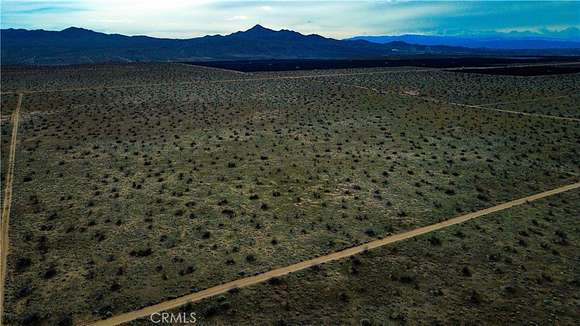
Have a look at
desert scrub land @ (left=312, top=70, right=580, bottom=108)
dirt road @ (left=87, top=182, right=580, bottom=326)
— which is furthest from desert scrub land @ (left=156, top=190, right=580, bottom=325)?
desert scrub land @ (left=312, top=70, right=580, bottom=108)

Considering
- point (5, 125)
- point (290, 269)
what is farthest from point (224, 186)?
point (5, 125)

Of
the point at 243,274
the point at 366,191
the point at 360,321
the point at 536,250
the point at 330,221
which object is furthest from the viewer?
the point at 366,191

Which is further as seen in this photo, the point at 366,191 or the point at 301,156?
the point at 301,156

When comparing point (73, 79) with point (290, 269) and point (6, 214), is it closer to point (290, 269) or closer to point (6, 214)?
point (6, 214)

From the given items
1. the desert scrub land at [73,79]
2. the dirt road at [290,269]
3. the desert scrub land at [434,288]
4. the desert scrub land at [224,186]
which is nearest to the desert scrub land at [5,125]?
the desert scrub land at [224,186]

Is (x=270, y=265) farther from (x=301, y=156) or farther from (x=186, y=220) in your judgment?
(x=301, y=156)

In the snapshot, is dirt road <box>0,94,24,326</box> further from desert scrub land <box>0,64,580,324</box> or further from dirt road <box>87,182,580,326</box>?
dirt road <box>87,182,580,326</box>

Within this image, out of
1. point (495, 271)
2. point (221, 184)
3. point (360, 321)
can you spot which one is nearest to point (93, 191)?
point (221, 184)
